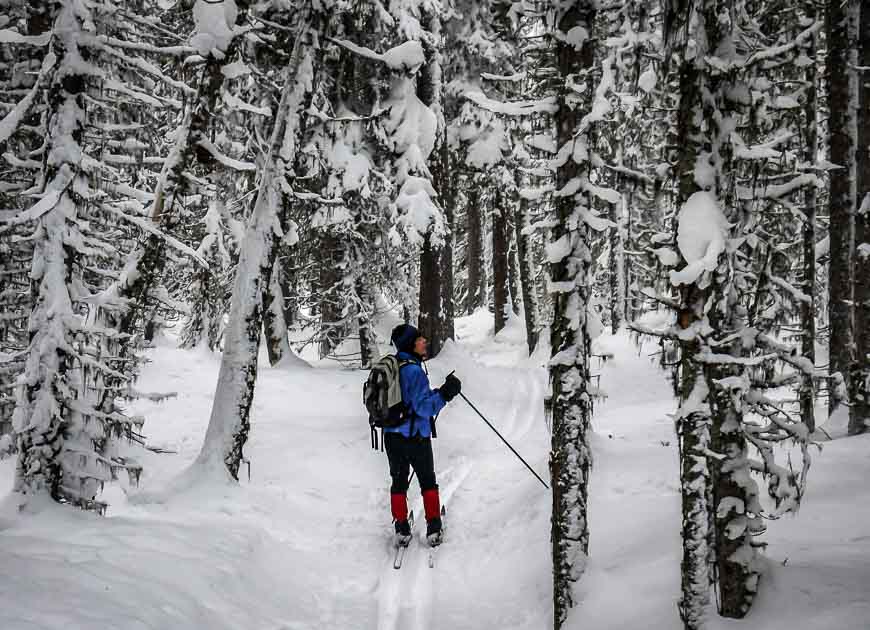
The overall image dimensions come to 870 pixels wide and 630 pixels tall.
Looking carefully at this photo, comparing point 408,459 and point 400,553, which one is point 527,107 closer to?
point 408,459

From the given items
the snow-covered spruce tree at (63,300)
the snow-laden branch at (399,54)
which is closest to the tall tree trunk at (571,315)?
the snow-laden branch at (399,54)

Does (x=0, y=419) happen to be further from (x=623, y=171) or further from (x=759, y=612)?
(x=759, y=612)

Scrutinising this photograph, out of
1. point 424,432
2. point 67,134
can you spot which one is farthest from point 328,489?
point 67,134

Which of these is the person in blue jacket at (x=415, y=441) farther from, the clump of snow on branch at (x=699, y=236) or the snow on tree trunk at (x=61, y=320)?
the clump of snow on branch at (x=699, y=236)

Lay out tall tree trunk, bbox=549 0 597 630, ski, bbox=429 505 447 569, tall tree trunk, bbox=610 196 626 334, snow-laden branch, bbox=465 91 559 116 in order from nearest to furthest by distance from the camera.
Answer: tall tree trunk, bbox=549 0 597 630
snow-laden branch, bbox=465 91 559 116
ski, bbox=429 505 447 569
tall tree trunk, bbox=610 196 626 334

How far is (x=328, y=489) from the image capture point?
9203 mm

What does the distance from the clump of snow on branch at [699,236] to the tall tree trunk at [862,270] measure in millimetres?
5706

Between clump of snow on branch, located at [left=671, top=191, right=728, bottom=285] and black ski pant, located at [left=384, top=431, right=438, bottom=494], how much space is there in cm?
433

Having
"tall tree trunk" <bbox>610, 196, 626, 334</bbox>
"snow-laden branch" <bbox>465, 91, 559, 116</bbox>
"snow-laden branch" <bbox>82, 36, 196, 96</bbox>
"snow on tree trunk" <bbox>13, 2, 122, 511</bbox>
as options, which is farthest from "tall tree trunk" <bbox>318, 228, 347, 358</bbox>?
"tall tree trunk" <bbox>610, 196, 626, 334</bbox>

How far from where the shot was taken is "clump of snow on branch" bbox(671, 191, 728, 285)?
4.05 m

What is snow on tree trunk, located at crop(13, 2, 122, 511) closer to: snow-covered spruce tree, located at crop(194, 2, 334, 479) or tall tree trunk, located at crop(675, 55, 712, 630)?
snow-covered spruce tree, located at crop(194, 2, 334, 479)

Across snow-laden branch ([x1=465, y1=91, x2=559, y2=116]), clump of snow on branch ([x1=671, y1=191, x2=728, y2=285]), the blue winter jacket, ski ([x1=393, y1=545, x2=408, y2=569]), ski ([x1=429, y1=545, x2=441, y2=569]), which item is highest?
snow-laden branch ([x1=465, y1=91, x2=559, y2=116])

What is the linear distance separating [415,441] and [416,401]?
0.56 meters

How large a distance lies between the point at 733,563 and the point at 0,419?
8629 mm
